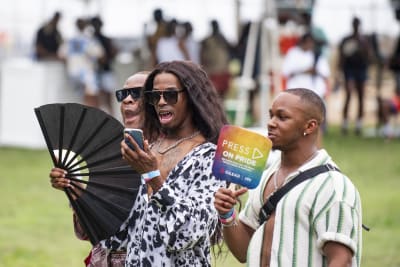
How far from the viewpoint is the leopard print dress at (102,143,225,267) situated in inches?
177

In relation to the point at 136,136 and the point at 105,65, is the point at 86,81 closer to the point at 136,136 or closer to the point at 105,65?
the point at 105,65

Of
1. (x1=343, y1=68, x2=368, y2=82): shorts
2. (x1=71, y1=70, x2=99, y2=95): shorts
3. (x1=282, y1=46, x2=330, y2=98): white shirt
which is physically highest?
(x1=282, y1=46, x2=330, y2=98): white shirt

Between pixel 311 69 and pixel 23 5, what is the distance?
11.8 metres

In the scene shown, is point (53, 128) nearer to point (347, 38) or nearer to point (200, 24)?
point (347, 38)

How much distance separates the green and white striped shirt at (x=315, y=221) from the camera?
4.20m

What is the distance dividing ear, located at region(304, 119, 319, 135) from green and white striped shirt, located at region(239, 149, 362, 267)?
22 centimetres

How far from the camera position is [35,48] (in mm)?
20281

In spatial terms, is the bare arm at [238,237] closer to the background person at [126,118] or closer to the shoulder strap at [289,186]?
A: the shoulder strap at [289,186]

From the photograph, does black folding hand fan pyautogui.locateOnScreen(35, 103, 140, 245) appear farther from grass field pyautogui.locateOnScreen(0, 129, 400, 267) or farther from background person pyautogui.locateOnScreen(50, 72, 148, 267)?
grass field pyautogui.locateOnScreen(0, 129, 400, 267)

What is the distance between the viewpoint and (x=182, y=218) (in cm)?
446

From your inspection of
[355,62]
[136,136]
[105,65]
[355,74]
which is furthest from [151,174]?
[355,74]

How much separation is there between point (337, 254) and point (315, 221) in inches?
5.8

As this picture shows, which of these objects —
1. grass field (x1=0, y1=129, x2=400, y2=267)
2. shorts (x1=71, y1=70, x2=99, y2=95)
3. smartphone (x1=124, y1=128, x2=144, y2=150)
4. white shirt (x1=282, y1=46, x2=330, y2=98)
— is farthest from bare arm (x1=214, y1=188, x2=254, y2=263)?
shorts (x1=71, y1=70, x2=99, y2=95)

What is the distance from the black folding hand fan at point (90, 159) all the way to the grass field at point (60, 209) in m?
1.64
